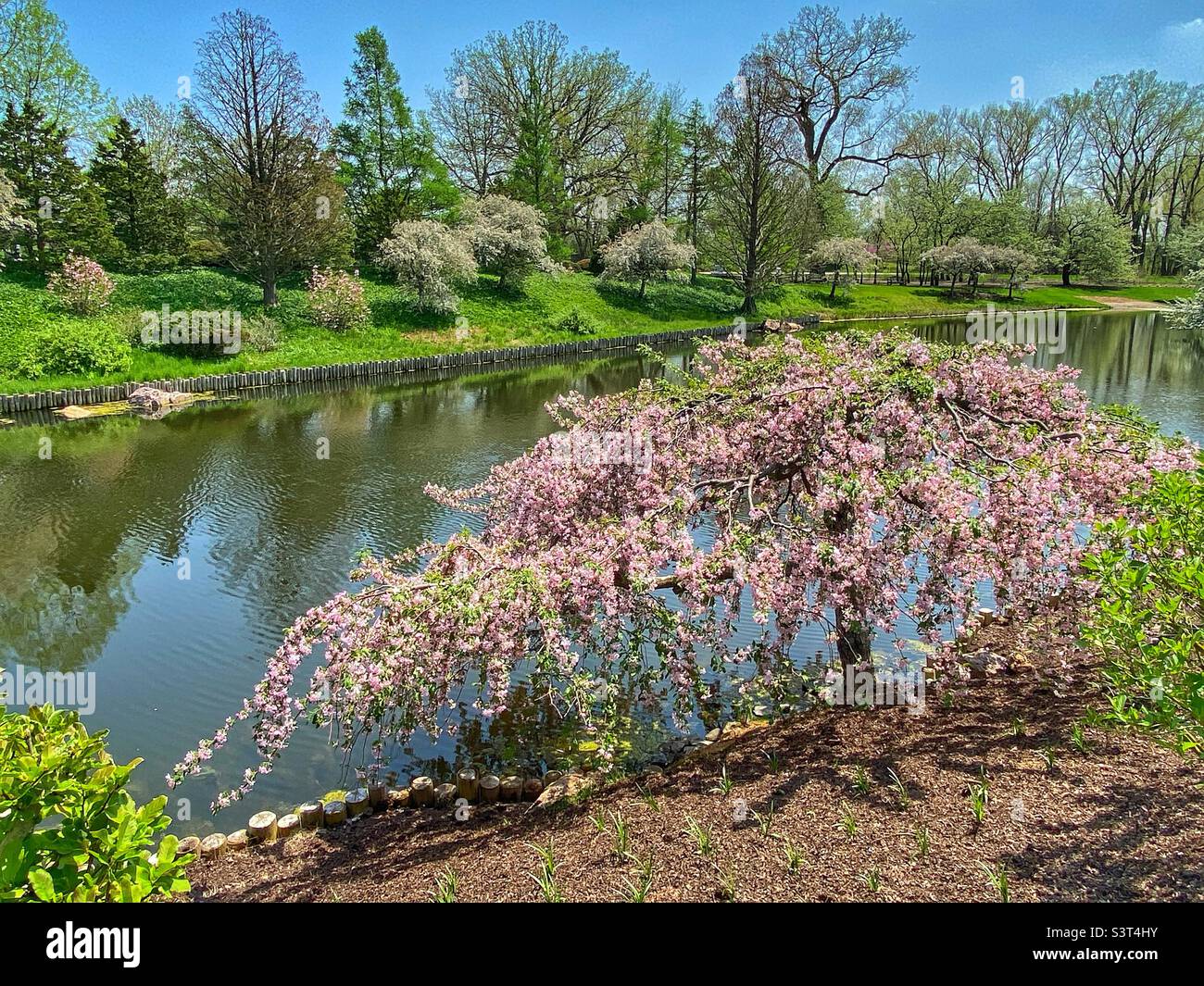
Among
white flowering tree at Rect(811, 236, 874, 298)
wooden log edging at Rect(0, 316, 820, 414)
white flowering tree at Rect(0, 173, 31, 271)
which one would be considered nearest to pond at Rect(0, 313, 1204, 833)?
wooden log edging at Rect(0, 316, 820, 414)

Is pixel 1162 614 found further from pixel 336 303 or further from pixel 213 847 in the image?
pixel 336 303

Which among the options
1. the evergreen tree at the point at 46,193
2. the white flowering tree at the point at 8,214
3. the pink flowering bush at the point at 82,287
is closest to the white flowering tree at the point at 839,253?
the evergreen tree at the point at 46,193

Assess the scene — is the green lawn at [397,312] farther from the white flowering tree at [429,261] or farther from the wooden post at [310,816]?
the wooden post at [310,816]

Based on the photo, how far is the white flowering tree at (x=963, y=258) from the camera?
209 ft

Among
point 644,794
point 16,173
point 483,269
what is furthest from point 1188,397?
point 16,173

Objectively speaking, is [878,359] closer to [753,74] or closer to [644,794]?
[644,794]

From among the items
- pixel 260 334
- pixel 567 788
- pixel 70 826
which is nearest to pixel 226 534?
pixel 567 788

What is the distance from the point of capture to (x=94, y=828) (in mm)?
3742

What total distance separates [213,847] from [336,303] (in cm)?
3203

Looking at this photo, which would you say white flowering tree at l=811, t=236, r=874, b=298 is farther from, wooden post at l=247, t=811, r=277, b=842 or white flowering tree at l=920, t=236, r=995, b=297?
wooden post at l=247, t=811, r=277, b=842

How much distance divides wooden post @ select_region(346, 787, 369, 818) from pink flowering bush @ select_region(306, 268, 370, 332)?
31.4 metres

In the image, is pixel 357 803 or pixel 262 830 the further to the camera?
pixel 357 803

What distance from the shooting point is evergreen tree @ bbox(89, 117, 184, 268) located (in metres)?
38.1

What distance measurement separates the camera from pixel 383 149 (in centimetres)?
4678
